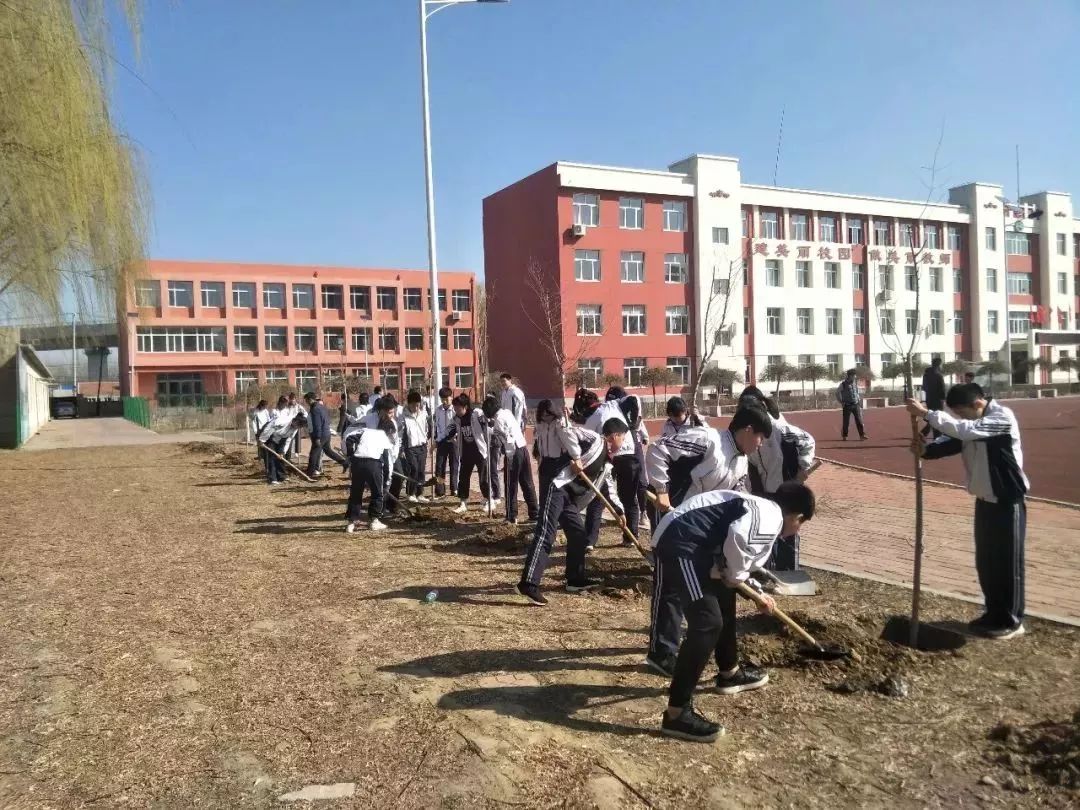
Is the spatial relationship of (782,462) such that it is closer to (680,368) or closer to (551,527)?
(551,527)

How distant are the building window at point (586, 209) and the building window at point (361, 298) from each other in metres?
22.9

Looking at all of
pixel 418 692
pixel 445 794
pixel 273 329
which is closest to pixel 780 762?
pixel 445 794

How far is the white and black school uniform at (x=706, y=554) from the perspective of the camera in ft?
12.9

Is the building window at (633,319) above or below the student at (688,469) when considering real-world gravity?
above

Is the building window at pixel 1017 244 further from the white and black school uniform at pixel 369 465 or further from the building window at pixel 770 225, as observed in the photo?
the white and black school uniform at pixel 369 465

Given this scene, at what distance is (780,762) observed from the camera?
3838mm

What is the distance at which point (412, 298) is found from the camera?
63.1 m

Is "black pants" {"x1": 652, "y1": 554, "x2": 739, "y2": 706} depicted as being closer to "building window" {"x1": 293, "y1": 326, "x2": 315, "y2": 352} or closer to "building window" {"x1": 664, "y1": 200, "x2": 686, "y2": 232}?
"building window" {"x1": 664, "y1": 200, "x2": 686, "y2": 232}

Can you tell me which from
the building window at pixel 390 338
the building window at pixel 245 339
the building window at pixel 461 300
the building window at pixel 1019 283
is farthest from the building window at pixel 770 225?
the building window at pixel 245 339

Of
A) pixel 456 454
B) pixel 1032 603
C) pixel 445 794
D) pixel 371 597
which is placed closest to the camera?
pixel 445 794

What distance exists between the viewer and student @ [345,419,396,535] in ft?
32.5

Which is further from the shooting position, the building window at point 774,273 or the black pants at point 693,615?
the building window at point 774,273

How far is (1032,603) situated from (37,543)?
10232 millimetres

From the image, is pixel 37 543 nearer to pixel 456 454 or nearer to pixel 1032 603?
pixel 456 454
